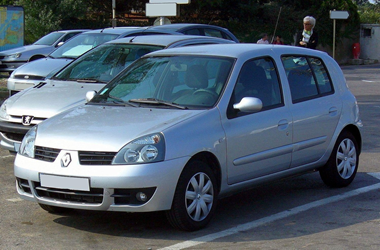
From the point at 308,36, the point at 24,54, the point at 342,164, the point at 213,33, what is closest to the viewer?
the point at 342,164

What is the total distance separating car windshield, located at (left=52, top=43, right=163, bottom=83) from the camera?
30.7 ft

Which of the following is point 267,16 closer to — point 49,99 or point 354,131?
point 49,99

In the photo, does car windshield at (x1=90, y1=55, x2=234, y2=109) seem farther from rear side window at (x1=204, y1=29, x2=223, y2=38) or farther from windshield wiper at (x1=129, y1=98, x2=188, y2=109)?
rear side window at (x1=204, y1=29, x2=223, y2=38)

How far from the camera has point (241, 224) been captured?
237 inches

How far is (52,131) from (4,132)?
9.49 ft

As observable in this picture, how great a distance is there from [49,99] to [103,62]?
4.52 feet

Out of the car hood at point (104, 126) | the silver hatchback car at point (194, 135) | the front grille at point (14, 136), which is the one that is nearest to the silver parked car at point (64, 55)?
the front grille at point (14, 136)

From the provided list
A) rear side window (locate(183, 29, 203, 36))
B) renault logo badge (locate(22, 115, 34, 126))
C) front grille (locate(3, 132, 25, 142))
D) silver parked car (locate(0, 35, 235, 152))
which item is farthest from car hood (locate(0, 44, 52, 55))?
renault logo badge (locate(22, 115, 34, 126))

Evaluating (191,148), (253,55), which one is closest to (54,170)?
(191,148)

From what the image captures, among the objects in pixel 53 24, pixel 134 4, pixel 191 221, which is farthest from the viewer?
pixel 134 4

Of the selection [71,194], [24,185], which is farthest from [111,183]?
[24,185]

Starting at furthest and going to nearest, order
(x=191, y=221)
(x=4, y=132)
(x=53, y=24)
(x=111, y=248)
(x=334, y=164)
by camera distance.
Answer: (x=53, y=24)
(x=4, y=132)
(x=334, y=164)
(x=191, y=221)
(x=111, y=248)

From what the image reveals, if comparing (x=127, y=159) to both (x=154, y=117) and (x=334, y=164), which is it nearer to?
(x=154, y=117)

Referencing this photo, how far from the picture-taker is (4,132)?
27.6ft
